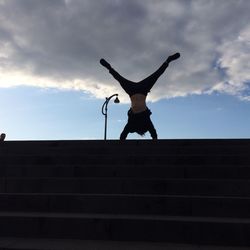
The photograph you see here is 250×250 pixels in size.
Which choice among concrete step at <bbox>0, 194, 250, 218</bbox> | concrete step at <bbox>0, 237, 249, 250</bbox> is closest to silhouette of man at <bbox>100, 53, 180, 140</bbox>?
concrete step at <bbox>0, 194, 250, 218</bbox>

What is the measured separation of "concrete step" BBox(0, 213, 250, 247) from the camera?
573 cm

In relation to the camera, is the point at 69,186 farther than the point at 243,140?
No

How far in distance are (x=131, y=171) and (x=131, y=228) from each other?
8.54 feet

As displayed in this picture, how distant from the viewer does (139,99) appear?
13.7m

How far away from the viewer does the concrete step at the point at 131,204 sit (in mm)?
6453

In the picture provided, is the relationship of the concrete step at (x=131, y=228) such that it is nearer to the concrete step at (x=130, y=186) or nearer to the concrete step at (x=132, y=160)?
the concrete step at (x=130, y=186)

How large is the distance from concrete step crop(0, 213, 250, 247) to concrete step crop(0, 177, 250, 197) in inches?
45.3

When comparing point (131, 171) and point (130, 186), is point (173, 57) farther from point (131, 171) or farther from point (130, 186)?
point (130, 186)

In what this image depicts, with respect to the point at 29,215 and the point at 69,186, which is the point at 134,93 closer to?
the point at 69,186

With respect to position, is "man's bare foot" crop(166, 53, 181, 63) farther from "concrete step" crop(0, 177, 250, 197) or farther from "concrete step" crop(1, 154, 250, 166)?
"concrete step" crop(0, 177, 250, 197)

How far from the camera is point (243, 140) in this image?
11211 millimetres

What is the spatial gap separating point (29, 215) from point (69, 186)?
54.6 inches

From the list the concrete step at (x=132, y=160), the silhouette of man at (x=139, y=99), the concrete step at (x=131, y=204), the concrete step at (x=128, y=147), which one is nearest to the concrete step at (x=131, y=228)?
the concrete step at (x=131, y=204)

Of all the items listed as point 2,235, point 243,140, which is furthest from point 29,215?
point 243,140
